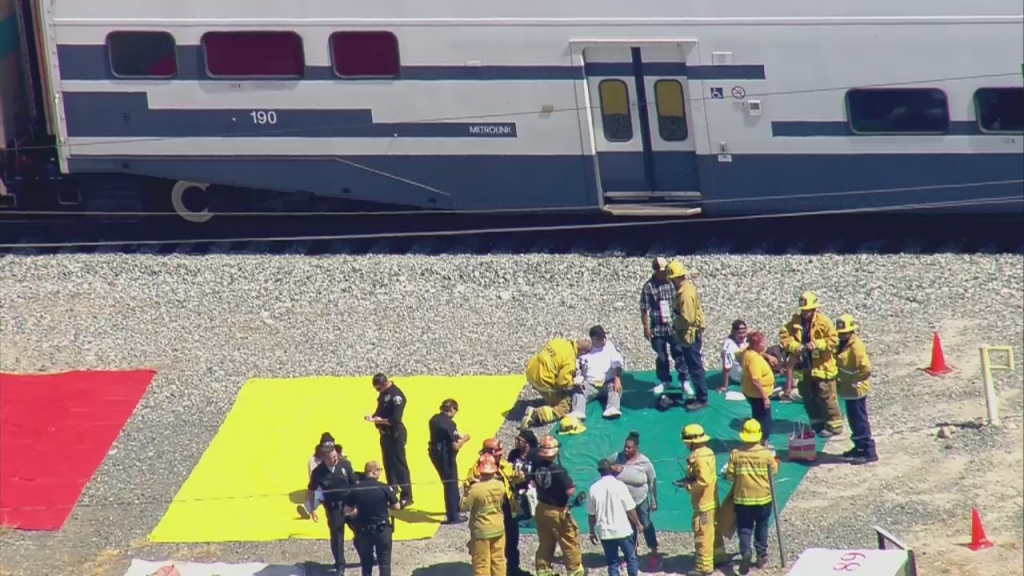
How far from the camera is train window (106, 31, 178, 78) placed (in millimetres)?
21734

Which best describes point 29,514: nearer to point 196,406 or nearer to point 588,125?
point 196,406

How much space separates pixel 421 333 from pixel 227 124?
3294 millimetres


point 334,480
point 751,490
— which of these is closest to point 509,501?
point 334,480

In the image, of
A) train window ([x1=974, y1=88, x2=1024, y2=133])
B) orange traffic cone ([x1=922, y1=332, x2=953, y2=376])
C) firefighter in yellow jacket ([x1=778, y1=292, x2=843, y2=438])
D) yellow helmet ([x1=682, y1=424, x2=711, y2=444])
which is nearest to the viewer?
yellow helmet ([x1=682, y1=424, x2=711, y2=444])

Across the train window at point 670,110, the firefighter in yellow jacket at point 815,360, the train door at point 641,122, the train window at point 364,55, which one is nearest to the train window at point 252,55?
the train window at point 364,55

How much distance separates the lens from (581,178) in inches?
850

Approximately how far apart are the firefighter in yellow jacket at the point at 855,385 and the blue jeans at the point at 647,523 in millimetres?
2149

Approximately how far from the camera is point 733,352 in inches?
749

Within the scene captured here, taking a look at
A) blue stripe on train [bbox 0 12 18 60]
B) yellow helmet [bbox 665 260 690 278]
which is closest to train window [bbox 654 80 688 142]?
yellow helmet [bbox 665 260 690 278]

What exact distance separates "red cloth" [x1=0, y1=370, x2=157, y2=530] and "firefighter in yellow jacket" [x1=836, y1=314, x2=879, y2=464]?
6924 mm

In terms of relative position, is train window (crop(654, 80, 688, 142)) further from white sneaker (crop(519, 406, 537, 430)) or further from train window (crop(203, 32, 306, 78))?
white sneaker (crop(519, 406, 537, 430))

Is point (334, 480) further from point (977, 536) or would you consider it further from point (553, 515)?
point (977, 536)

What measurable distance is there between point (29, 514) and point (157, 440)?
5.01ft

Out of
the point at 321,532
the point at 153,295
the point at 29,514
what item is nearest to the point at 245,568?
the point at 321,532
